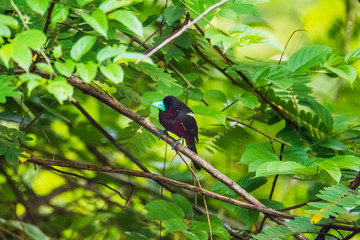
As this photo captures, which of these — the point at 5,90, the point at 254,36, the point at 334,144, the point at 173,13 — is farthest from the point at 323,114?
the point at 5,90

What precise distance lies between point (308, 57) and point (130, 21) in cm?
85

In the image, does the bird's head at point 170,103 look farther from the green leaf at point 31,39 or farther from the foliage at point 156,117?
the green leaf at point 31,39

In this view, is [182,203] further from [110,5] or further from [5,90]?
[110,5]

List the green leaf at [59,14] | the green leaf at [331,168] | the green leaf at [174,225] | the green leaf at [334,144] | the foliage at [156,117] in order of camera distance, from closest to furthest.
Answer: the green leaf at [59,14] → the foliage at [156,117] → the green leaf at [331,168] → the green leaf at [174,225] → the green leaf at [334,144]

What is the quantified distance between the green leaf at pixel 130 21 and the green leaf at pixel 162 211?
0.75m

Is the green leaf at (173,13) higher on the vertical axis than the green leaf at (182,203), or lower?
higher

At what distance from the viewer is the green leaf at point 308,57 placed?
1.58 metres

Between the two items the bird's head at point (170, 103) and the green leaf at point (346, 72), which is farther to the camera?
the bird's head at point (170, 103)

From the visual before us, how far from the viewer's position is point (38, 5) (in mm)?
945

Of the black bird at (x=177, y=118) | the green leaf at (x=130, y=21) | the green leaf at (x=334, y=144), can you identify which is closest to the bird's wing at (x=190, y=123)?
the black bird at (x=177, y=118)

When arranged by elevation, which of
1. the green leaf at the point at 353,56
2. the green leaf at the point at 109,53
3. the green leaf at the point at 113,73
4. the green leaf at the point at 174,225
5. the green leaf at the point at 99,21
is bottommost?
the green leaf at the point at 174,225

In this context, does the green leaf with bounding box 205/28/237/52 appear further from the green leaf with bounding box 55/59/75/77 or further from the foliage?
the green leaf with bounding box 55/59/75/77

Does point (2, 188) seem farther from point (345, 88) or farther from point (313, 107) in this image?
point (345, 88)

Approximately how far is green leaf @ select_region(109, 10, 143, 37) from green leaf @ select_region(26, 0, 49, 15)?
0.13m
